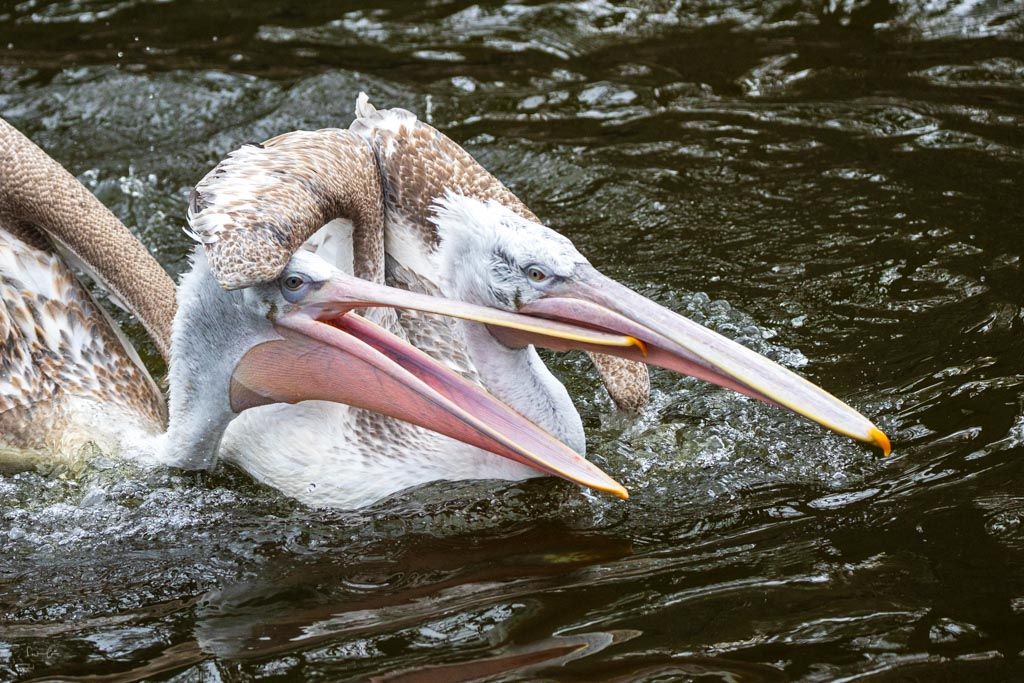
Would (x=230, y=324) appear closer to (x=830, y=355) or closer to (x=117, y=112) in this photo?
(x=830, y=355)

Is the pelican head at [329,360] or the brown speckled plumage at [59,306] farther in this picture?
the brown speckled plumage at [59,306]

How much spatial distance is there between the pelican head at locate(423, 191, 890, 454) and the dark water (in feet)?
1.25

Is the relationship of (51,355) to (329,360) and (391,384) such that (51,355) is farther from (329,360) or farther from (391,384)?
(391,384)

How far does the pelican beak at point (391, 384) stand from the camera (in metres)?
3.38

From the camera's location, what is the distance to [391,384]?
3410 millimetres

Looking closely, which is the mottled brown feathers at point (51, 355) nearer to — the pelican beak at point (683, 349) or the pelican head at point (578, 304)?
the pelican head at point (578, 304)

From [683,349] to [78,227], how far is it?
2.13 meters

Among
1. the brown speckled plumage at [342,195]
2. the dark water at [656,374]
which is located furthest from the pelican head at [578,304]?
the dark water at [656,374]

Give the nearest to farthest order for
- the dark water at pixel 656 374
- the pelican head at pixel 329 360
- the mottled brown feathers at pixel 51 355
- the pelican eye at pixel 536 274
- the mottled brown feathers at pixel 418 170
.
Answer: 1. the dark water at pixel 656 374
2. the pelican head at pixel 329 360
3. the pelican eye at pixel 536 274
4. the mottled brown feathers at pixel 51 355
5. the mottled brown feathers at pixel 418 170

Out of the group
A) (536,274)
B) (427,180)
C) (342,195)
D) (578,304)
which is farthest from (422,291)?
(578,304)

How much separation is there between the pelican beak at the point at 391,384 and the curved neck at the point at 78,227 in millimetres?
889

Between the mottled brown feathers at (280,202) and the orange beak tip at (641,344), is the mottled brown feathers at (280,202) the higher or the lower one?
the higher one

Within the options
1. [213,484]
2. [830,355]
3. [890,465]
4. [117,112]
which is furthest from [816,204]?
[117,112]

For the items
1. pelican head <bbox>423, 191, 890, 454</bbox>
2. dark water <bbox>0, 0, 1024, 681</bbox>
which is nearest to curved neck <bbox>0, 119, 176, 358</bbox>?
dark water <bbox>0, 0, 1024, 681</bbox>
